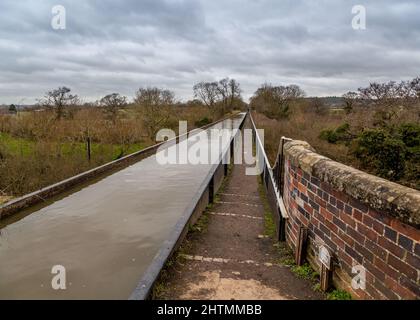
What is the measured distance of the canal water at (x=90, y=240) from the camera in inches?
158

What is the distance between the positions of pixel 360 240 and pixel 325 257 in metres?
0.56

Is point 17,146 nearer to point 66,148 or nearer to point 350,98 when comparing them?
point 66,148

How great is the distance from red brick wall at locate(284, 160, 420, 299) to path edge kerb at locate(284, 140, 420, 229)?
6cm

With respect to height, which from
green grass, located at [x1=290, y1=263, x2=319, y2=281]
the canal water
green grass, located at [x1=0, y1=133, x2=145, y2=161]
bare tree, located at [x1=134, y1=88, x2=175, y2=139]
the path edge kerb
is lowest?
the canal water

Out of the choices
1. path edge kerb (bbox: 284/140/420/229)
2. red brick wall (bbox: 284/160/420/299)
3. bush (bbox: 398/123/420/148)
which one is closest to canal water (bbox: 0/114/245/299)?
red brick wall (bbox: 284/160/420/299)

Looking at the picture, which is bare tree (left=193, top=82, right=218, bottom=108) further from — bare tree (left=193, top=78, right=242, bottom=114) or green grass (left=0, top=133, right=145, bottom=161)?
green grass (left=0, top=133, right=145, bottom=161)

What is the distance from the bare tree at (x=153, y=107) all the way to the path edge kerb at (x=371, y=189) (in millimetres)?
19046

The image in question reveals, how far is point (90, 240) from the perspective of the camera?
5.38 meters

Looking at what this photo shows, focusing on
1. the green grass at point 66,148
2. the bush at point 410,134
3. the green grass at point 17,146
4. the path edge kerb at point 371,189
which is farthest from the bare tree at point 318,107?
the path edge kerb at point 371,189

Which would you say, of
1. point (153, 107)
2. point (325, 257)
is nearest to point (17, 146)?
point (153, 107)

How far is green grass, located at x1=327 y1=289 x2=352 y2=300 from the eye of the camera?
9.17 feet

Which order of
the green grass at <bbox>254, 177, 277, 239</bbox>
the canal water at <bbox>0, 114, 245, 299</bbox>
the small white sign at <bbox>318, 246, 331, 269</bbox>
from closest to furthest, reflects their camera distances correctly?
1. the small white sign at <bbox>318, 246, 331, 269</bbox>
2. the canal water at <bbox>0, 114, 245, 299</bbox>
3. the green grass at <bbox>254, 177, 277, 239</bbox>

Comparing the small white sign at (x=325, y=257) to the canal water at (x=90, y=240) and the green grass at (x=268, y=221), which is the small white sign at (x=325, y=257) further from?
the canal water at (x=90, y=240)

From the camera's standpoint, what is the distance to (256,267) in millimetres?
3941
